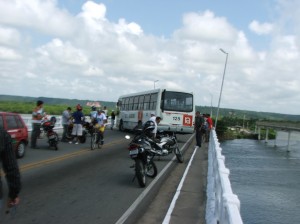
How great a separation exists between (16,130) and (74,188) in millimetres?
5276

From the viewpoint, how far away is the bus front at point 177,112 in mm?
25672

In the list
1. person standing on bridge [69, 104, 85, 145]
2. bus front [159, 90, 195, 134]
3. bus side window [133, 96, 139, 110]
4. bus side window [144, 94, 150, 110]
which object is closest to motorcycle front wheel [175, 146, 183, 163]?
person standing on bridge [69, 104, 85, 145]

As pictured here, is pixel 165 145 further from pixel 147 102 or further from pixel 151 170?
pixel 147 102

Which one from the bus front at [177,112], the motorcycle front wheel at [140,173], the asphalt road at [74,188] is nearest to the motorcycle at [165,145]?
the asphalt road at [74,188]

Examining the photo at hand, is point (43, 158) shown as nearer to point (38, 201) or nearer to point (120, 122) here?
point (38, 201)

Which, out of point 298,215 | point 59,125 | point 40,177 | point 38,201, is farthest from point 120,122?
point 38,201

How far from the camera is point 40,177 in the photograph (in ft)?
35.7

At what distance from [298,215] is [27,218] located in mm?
18355

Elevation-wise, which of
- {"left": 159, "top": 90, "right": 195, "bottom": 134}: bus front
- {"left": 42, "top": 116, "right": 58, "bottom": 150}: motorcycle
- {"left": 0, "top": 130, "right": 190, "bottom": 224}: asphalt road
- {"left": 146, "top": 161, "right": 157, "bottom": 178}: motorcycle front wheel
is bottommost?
{"left": 0, "top": 130, "right": 190, "bottom": 224}: asphalt road

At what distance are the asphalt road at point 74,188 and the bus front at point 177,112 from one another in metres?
9.20

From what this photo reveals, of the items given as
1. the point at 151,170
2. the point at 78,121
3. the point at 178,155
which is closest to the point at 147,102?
the point at 78,121

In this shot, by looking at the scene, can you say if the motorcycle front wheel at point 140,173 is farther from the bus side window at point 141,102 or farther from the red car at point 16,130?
the bus side window at point 141,102

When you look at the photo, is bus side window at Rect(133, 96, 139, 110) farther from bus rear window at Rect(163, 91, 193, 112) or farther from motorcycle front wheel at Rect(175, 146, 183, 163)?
motorcycle front wheel at Rect(175, 146, 183, 163)

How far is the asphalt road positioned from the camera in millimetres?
7277
